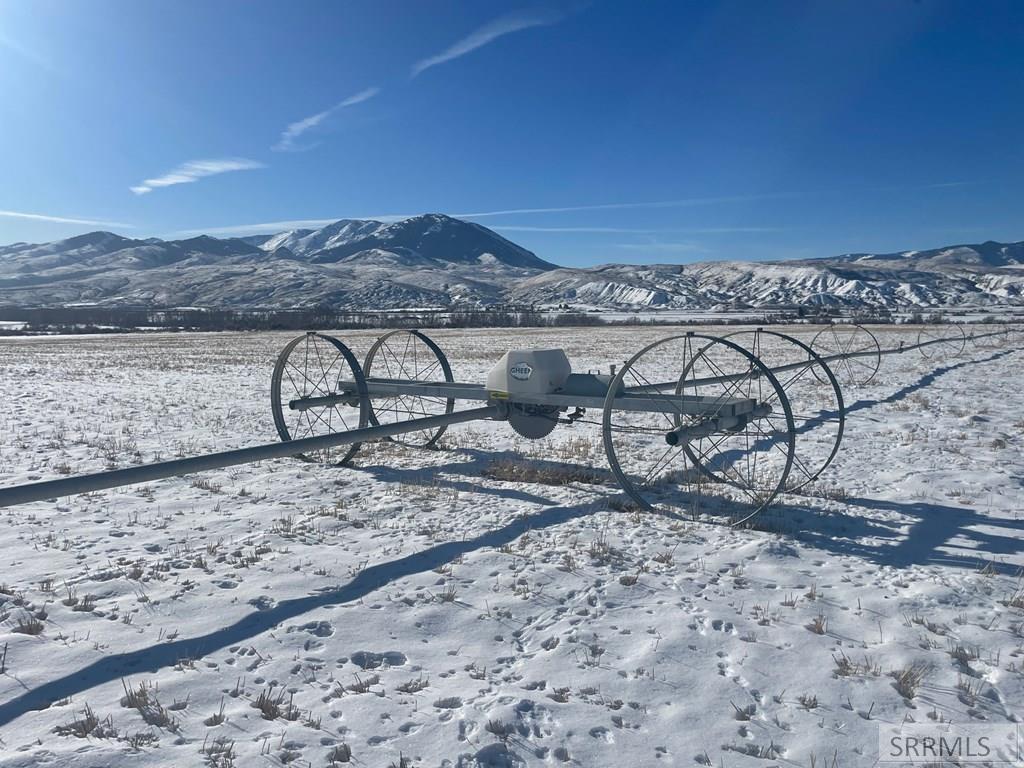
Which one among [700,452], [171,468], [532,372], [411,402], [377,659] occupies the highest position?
[532,372]

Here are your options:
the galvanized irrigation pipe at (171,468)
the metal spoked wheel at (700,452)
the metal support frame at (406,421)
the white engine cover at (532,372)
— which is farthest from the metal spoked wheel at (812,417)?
the galvanized irrigation pipe at (171,468)

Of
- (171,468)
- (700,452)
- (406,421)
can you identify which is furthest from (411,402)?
(171,468)

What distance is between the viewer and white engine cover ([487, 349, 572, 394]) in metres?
9.77

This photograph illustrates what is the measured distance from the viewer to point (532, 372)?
9.75 m

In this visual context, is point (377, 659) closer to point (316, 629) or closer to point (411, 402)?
point (316, 629)

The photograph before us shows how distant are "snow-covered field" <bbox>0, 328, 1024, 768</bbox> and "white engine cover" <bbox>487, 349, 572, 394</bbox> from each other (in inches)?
53.5

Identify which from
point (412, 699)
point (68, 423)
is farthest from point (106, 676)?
point (68, 423)

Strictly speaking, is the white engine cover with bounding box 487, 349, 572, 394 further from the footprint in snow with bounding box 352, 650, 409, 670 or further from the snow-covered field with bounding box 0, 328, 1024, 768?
the footprint in snow with bounding box 352, 650, 409, 670

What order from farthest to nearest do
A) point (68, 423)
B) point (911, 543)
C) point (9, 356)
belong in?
1. point (9, 356)
2. point (68, 423)
3. point (911, 543)

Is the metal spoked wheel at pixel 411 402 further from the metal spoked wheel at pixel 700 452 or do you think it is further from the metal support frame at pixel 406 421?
the metal spoked wheel at pixel 700 452

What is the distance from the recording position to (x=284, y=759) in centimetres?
359

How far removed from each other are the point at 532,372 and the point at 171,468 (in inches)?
201

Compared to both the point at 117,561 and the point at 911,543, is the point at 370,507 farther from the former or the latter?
the point at 911,543

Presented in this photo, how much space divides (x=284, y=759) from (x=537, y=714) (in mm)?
1489
